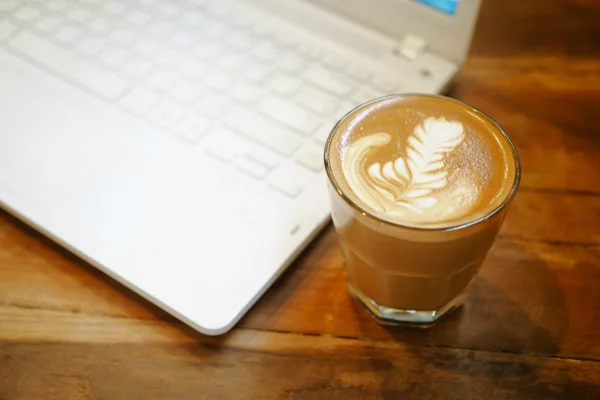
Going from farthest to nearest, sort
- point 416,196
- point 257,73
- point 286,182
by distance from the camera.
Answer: point 257,73
point 286,182
point 416,196

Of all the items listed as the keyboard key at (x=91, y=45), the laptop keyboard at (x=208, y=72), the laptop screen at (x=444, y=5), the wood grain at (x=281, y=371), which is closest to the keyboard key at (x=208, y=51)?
the laptop keyboard at (x=208, y=72)

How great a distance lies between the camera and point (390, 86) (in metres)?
0.62

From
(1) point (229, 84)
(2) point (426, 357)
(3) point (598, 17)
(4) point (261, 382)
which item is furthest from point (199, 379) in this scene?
(3) point (598, 17)

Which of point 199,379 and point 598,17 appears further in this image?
point 598,17

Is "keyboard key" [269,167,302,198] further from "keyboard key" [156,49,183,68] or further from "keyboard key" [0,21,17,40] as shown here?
"keyboard key" [0,21,17,40]

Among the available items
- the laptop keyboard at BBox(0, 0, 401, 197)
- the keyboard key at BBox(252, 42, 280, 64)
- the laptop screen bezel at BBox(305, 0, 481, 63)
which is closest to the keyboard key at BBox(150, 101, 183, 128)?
the laptop keyboard at BBox(0, 0, 401, 197)

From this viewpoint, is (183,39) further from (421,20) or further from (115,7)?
(421,20)

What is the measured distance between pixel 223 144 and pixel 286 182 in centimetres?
8

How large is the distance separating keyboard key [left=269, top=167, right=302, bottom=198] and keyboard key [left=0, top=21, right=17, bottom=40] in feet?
1.15

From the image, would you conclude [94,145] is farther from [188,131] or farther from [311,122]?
[311,122]

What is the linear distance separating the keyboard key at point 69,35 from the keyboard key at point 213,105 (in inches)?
6.8

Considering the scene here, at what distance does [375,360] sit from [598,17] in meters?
0.52

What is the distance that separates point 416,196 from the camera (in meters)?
0.42

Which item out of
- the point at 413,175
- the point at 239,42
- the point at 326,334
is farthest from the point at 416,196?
the point at 239,42
